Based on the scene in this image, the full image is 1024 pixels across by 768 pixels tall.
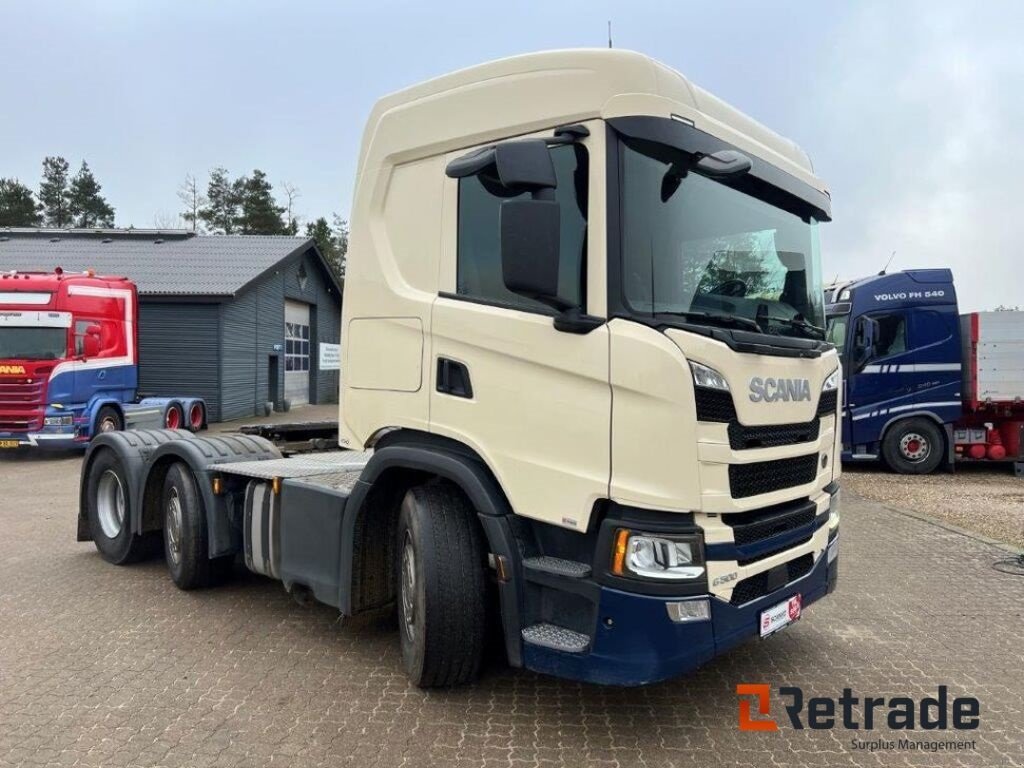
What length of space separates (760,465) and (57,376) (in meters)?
14.3

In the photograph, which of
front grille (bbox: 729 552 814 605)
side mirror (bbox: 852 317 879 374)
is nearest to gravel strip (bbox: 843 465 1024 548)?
side mirror (bbox: 852 317 879 374)

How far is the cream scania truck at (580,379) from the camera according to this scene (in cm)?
301

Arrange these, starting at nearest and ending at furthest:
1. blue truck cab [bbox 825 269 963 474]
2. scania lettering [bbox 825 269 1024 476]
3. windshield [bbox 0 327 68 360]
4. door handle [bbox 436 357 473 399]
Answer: door handle [bbox 436 357 473 399]
scania lettering [bbox 825 269 1024 476]
blue truck cab [bbox 825 269 963 474]
windshield [bbox 0 327 68 360]

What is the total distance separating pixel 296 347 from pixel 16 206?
132ft

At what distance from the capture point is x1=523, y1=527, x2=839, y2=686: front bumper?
2996 mm

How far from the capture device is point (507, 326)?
3373 millimetres

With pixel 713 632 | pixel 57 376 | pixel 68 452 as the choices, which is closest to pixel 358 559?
pixel 713 632

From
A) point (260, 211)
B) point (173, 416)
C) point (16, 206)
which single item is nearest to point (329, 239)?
point (260, 211)

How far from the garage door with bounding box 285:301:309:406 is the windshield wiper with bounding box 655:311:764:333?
79.9 feet

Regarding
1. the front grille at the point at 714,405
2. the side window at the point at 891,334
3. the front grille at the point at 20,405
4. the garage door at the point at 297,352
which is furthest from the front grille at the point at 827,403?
the garage door at the point at 297,352

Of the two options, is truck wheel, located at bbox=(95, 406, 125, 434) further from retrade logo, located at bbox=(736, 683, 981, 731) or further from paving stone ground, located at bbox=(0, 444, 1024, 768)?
retrade logo, located at bbox=(736, 683, 981, 731)

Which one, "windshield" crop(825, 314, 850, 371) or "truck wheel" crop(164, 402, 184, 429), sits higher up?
"windshield" crop(825, 314, 850, 371)

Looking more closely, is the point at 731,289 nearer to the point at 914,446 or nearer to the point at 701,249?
the point at 701,249

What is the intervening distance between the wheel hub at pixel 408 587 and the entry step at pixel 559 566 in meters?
0.74
